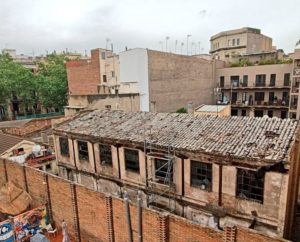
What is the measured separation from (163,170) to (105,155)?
4.16 m

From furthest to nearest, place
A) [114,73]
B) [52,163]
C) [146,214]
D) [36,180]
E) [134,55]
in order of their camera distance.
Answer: [114,73]
[134,55]
[52,163]
[36,180]
[146,214]

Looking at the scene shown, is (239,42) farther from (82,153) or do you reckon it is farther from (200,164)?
(200,164)

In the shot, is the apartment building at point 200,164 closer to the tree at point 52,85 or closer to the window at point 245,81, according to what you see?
the tree at point 52,85

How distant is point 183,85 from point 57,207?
25.7 m

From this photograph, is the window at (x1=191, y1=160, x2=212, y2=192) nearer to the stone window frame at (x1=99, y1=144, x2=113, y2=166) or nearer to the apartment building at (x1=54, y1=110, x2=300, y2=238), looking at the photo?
the apartment building at (x1=54, y1=110, x2=300, y2=238)

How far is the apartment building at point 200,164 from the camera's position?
9.66 m

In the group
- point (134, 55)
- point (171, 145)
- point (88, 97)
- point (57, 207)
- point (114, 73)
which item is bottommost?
point (57, 207)

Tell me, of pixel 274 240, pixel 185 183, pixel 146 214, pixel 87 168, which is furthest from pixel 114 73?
pixel 274 240

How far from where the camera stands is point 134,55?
2873 centimetres

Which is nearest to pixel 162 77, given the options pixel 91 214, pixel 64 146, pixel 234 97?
pixel 234 97

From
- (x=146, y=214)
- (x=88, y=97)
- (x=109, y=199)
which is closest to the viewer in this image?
(x=146, y=214)

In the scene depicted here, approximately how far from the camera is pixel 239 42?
54469 mm

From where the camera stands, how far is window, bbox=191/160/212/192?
11.1 m

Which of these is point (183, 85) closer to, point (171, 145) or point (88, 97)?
point (88, 97)
